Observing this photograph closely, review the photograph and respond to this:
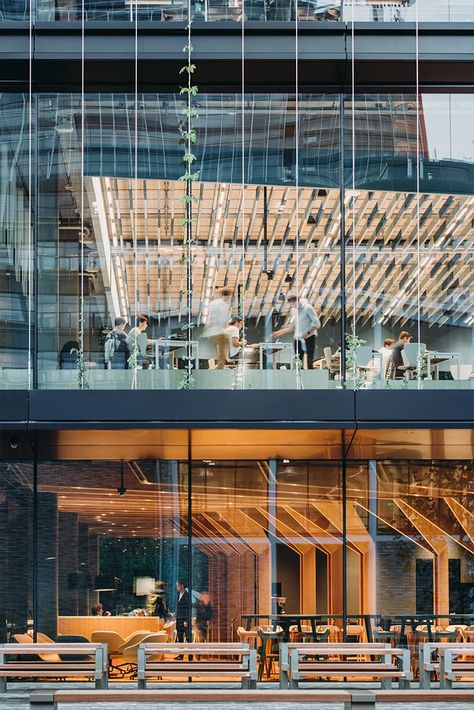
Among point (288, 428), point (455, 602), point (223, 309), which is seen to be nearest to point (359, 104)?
point (223, 309)

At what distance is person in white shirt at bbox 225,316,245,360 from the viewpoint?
1855 cm

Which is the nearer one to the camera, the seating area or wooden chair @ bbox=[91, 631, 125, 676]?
the seating area

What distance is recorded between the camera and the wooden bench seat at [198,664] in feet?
53.5

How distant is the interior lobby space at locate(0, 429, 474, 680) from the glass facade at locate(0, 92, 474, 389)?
1.59m

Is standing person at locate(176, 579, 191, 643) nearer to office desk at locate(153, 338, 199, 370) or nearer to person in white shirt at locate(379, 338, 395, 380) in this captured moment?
office desk at locate(153, 338, 199, 370)

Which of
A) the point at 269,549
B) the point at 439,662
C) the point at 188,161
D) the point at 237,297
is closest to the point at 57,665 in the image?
the point at 269,549

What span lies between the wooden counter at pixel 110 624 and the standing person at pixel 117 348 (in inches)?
158

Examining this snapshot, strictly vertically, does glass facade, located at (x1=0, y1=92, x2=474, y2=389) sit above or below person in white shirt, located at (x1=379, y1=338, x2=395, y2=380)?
above

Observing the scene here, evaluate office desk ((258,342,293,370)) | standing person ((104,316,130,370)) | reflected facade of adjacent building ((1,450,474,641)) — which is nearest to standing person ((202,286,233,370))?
office desk ((258,342,293,370))

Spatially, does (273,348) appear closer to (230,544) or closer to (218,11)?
(230,544)

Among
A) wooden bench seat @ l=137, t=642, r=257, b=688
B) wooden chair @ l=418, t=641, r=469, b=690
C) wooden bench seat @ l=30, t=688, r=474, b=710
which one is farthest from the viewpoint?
wooden chair @ l=418, t=641, r=469, b=690

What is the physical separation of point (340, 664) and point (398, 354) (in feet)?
16.4

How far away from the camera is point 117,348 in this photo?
18.6m

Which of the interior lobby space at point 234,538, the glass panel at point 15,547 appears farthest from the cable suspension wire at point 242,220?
the glass panel at point 15,547
